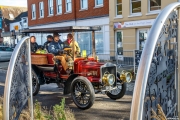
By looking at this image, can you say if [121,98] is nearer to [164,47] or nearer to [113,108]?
[113,108]

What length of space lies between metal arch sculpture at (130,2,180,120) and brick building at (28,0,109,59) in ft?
46.5

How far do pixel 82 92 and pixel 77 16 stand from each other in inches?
696

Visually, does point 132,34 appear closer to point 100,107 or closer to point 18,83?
point 100,107

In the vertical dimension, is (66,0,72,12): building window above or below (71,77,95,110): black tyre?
above

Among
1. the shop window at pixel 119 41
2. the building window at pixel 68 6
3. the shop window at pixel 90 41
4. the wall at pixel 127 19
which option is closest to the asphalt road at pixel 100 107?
the wall at pixel 127 19

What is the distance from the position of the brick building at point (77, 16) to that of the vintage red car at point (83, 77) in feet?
28.0

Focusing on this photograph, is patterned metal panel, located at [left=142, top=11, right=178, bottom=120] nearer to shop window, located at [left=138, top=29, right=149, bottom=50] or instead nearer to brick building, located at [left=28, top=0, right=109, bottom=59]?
brick building, located at [left=28, top=0, right=109, bottom=59]

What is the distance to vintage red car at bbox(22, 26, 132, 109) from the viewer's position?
6855 mm

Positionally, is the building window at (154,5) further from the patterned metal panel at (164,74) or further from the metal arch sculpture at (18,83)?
the patterned metal panel at (164,74)

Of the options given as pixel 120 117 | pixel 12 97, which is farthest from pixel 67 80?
pixel 12 97

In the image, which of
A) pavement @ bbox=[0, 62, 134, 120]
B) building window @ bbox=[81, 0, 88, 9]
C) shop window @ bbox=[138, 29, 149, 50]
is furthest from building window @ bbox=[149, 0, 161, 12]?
pavement @ bbox=[0, 62, 134, 120]

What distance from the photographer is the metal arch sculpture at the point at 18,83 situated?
368 centimetres

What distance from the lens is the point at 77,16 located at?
24.0m

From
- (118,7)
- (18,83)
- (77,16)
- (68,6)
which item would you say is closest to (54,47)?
(18,83)
